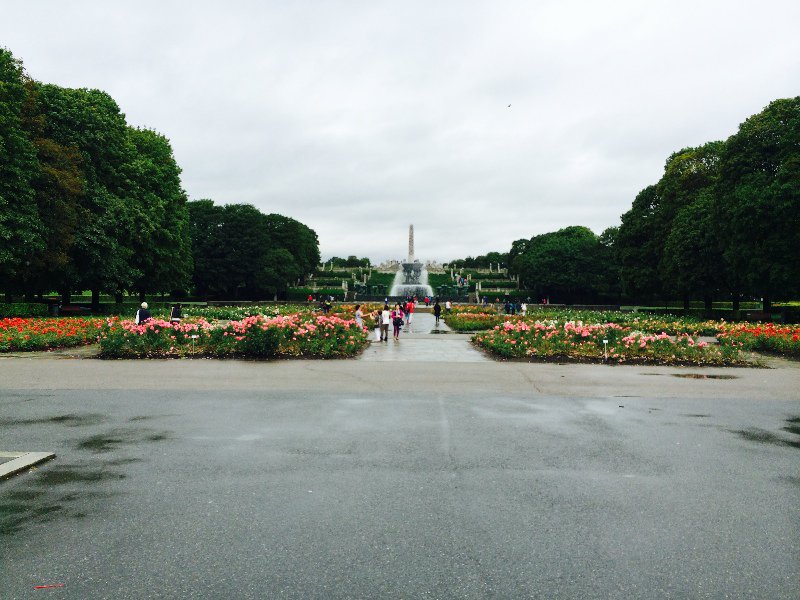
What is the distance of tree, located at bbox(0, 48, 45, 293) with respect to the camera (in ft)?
89.5

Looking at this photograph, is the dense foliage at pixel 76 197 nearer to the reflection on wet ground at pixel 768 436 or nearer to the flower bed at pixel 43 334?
the flower bed at pixel 43 334

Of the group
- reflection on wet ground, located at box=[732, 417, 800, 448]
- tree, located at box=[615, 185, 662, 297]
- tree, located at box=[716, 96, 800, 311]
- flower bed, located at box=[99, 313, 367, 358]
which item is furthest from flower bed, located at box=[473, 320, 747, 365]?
tree, located at box=[615, 185, 662, 297]

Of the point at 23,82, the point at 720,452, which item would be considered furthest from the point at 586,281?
the point at 720,452

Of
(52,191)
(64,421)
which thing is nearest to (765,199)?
(64,421)

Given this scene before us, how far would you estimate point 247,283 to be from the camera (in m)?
72.5

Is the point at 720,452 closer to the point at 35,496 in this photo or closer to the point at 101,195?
the point at 35,496

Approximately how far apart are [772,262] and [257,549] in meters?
34.6

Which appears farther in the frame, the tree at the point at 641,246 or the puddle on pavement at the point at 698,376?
the tree at the point at 641,246

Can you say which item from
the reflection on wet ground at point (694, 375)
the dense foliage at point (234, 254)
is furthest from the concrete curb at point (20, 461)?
the dense foliage at point (234, 254)

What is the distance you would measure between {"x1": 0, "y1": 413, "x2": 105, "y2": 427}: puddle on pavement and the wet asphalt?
70 millimetres

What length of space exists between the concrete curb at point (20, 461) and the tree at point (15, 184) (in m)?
23.9

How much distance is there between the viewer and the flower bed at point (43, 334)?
19.5 m

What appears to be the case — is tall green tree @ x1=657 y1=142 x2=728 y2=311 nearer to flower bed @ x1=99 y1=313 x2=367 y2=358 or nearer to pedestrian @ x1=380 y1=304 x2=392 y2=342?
pedestrian @ x1=380 y1=304 x2=392 y2=342

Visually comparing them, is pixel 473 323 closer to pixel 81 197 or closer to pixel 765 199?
pixel 765 199
